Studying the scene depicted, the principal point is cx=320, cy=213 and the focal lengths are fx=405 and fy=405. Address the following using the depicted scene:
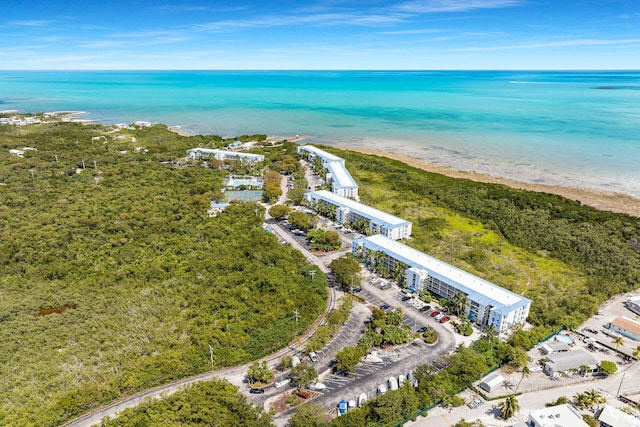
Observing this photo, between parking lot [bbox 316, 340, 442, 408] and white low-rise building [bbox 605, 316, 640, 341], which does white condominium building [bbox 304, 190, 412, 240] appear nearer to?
parking lot [bbox 316, 340, 442, 408]

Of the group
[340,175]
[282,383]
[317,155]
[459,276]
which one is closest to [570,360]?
[459,276]

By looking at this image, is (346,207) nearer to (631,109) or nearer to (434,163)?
(434,163)

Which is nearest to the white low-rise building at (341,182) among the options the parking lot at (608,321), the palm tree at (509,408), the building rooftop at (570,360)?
the parking lot at (608,321)

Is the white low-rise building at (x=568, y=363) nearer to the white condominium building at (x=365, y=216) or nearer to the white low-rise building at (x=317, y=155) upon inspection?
the white condominium building at (x=365, y=216)


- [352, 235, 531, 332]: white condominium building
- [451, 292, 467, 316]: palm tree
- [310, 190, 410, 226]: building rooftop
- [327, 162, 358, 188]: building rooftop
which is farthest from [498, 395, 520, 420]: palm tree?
[327, 162, 358, 188]: building rooftop

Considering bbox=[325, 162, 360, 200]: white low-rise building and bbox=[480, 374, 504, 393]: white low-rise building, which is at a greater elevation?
bbox=[325, 162, 360, 200]: white low-rise building

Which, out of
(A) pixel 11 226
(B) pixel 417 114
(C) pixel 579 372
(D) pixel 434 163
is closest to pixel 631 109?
(B) pixel 417 114
